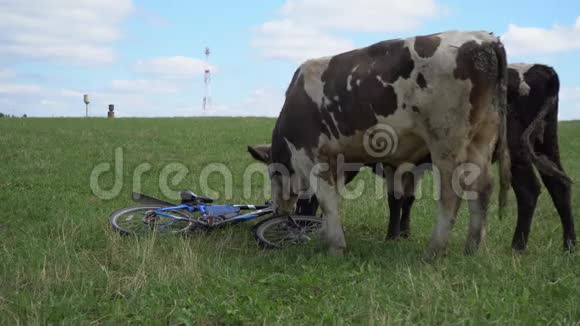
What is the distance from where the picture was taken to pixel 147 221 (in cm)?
740

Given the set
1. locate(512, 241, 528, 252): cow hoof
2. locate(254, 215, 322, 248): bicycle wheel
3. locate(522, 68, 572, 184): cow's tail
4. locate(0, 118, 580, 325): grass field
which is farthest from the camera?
locate(254, 215, 322, 248): bicycle wheel

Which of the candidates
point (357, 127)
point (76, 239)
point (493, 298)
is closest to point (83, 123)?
point (76, 239)

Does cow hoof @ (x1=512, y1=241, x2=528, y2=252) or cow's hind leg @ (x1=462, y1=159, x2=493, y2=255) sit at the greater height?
cow's hind leg @ (x1=462, y1=159, x2=493, y2=255)

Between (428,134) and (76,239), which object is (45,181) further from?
(428,134)

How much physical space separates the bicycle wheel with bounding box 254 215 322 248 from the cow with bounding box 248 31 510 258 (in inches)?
23.9

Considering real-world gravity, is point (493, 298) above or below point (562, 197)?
below

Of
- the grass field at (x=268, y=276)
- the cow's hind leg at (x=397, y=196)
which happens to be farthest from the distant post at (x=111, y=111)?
the cow's hind leg at (x=397, y=196)

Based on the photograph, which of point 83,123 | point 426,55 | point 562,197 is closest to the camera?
point 426,55

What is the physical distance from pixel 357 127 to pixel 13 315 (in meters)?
3.75

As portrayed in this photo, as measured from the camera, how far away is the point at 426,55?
5.71m

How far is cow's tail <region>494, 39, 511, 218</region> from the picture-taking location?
568 centimetres

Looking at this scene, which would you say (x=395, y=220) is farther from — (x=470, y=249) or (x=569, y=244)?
(x=569, y=244)

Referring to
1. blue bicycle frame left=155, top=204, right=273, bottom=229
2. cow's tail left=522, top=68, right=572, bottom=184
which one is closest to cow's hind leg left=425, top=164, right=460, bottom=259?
cow's tail left=522, top=68, right=572, bottom=184

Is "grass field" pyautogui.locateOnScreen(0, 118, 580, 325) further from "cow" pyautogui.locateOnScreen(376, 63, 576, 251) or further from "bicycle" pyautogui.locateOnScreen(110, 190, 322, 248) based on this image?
"cow" pyautogui.locateOnScreen(376, 63, 576, 251)
